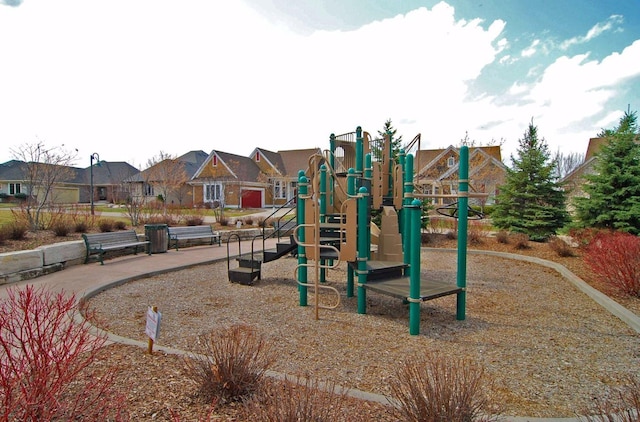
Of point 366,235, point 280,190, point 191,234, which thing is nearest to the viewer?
point 366,235

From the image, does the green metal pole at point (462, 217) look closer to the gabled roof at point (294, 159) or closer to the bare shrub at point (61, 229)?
the bare shrub at point (61, 229)

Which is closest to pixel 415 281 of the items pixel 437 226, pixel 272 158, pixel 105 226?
pixel 105 226

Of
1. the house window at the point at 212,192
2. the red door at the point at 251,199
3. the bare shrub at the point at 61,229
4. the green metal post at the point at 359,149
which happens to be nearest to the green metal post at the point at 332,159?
the green metal post at the point at 359,149

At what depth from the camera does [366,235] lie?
562 centimetres

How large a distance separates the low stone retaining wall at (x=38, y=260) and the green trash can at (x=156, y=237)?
2.00 m

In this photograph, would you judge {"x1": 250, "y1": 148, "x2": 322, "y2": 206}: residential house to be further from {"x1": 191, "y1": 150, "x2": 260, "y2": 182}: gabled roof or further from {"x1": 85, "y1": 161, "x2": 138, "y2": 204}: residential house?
{"x1": 85, "y1": 161, "x2": 138, "y2": 204}: residential house

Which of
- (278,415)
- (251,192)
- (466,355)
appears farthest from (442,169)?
(278,415)

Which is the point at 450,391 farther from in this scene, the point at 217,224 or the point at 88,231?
the point at 217,224

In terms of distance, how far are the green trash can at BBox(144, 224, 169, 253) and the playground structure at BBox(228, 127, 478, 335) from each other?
4232 mm

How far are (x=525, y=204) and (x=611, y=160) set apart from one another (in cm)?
345

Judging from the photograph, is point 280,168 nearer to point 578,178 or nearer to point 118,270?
point 578,178

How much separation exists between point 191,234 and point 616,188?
569 inches

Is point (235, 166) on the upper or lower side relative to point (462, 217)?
upper

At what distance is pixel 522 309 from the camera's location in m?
5.93
